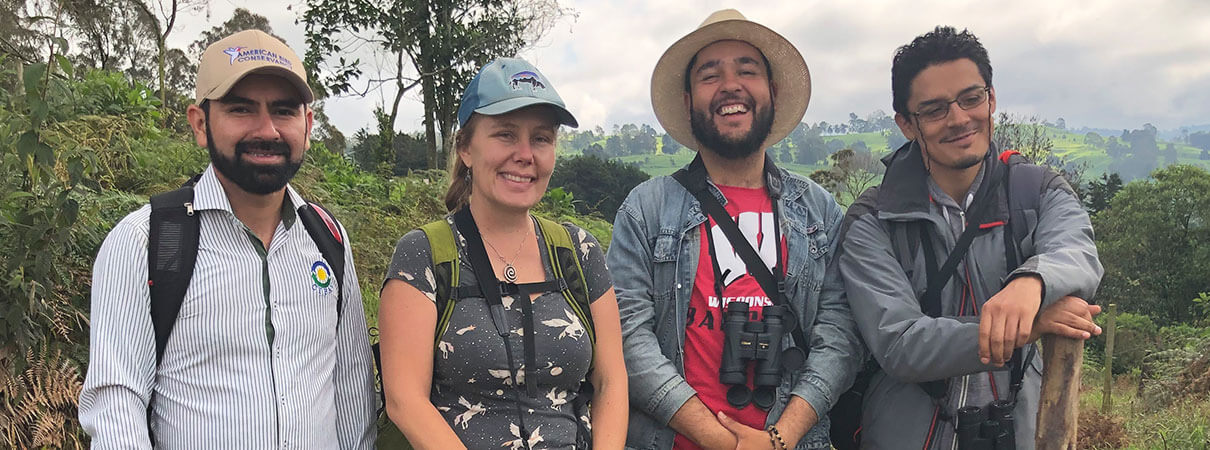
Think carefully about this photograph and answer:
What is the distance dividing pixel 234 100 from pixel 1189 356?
16.1 m

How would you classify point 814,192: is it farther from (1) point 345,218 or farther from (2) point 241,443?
(1) point 345,218

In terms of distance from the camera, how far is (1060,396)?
2.44m

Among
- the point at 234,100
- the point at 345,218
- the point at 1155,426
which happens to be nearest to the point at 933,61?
Answer: the point at 234,100

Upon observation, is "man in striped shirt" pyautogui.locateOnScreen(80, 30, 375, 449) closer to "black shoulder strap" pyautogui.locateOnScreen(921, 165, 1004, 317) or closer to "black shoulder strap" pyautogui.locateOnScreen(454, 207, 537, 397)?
"black shoulder strap" pyautogui.locateOnScreen(454, 207, 537, 397)

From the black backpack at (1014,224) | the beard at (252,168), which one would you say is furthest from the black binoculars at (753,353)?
the beard at (252,168)

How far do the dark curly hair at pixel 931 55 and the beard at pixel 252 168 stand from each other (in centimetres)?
213

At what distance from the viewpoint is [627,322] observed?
9.80ft

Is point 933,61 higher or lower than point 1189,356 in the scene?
higher

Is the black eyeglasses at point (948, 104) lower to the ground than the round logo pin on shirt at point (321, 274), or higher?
higher

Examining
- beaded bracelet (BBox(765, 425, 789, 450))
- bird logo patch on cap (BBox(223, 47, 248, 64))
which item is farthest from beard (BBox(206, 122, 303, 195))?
beaded bracelet (BBox(765, 425, 789, 450))

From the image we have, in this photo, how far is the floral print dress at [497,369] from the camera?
233 centimetres

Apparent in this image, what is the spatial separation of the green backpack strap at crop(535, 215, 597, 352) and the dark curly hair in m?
1.34

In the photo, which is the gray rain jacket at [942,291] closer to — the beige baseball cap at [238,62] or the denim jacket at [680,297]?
the denim jacket at [680,297]

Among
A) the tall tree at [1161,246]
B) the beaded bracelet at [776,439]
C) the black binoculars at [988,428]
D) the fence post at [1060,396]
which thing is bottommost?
the tall tree at [1161,246]
